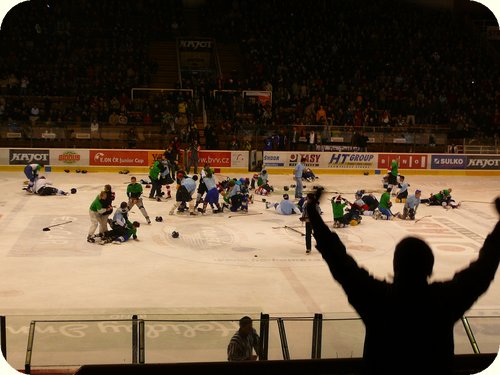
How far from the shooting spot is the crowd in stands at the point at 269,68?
33.9 meters

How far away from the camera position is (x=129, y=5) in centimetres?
3969

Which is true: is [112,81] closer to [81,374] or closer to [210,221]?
[210,221]

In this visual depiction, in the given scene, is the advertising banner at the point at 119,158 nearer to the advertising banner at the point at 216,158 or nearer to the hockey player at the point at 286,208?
the advertising banner at the point at 216,158

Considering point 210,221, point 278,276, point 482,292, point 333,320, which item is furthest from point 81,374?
point 210,221

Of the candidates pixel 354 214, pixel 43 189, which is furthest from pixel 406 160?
pixel 43 189

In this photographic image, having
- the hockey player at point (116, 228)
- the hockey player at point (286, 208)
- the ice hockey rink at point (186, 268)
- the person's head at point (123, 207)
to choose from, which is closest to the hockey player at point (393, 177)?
the ice hockey rink at point (186, 268)

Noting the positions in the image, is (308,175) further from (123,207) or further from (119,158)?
(123,207)

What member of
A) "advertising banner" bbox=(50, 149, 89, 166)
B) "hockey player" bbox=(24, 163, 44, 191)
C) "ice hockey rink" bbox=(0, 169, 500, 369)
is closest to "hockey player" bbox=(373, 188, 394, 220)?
"ice hockey rink" bbox=(0, 169, 500, 369)

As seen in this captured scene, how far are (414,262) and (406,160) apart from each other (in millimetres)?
30899

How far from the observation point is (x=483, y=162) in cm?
3294

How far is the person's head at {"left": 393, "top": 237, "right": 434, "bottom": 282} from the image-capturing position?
241cm

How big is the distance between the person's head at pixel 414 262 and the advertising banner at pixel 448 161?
3124cm

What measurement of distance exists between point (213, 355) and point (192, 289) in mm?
5868

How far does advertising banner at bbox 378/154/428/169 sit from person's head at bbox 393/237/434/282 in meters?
30.5
